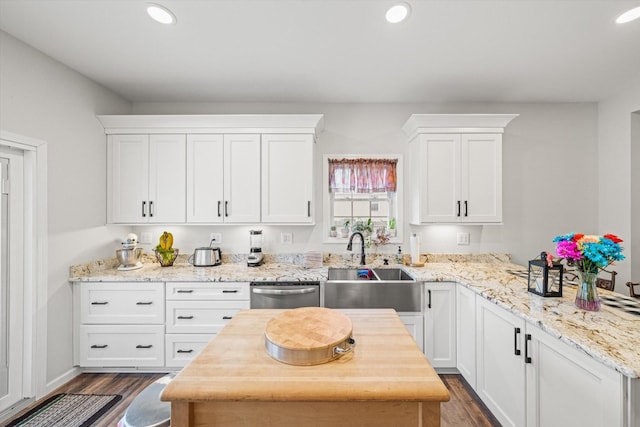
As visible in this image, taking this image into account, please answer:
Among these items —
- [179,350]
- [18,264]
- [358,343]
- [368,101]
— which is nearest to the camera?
[358,343]

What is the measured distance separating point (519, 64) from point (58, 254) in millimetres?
4253

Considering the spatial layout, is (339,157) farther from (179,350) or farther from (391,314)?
(179,350)

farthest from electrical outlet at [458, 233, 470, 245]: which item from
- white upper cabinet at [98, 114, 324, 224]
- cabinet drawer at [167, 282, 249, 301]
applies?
cabinet drawer at [167, 282, 249, 301]

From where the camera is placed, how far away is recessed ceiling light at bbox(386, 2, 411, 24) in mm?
1754

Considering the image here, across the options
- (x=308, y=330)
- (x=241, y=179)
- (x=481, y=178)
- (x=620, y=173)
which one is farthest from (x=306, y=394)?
(x=620, y=173)

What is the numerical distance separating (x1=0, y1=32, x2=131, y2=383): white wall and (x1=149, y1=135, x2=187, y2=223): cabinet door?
0.49m

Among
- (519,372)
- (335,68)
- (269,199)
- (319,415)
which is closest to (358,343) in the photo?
(319,415)

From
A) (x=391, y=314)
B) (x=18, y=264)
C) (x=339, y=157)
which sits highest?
(x=339, y=157)

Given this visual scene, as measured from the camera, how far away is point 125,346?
2588 millimetres

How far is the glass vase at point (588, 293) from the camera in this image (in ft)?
5.16

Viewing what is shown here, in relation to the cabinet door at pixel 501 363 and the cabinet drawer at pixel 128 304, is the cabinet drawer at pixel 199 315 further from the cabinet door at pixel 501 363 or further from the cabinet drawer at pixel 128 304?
the cabinet door at pixel 501 363

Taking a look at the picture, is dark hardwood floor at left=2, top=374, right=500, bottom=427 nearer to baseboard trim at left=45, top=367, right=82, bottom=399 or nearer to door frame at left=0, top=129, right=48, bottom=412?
baseboard trim at left=45, top=367, right=82, bottom=399

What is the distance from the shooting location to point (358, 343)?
3.92 feet

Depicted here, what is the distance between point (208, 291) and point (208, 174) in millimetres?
1180
